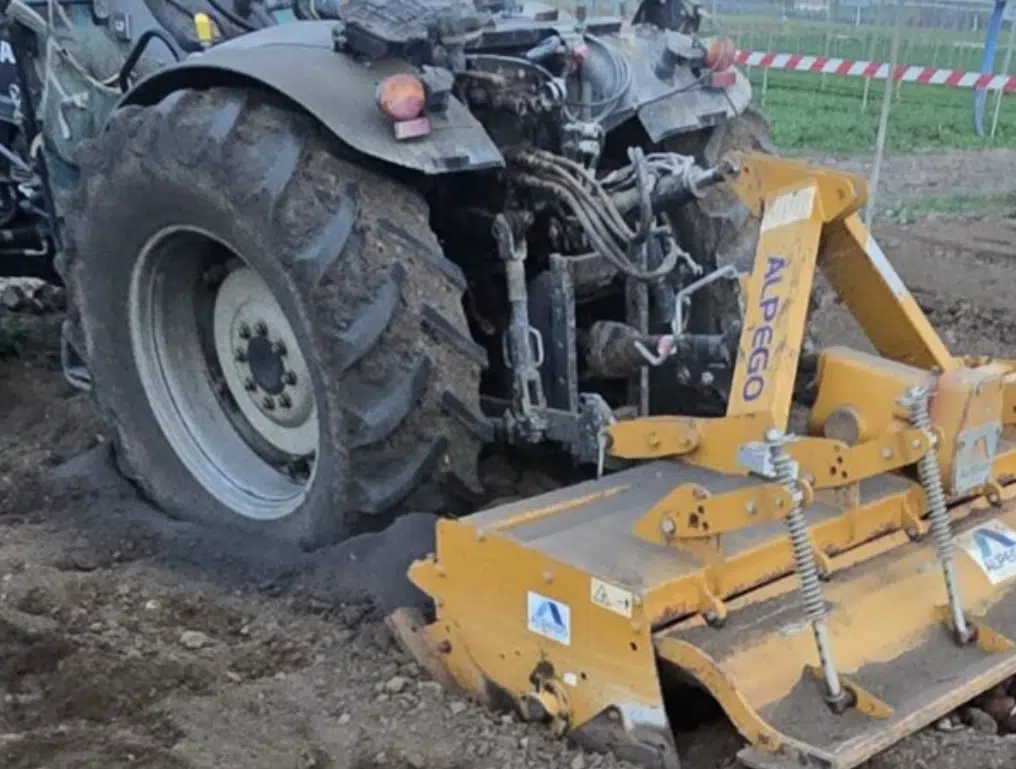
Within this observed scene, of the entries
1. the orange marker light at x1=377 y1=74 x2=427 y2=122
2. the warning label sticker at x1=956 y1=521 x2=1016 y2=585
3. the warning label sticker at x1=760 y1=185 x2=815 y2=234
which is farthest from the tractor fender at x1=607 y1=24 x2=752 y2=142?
the warning label sticker at x1=956 y1=521 x2=1016 y2=585

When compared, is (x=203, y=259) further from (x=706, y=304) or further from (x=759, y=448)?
(x=759, y=448)

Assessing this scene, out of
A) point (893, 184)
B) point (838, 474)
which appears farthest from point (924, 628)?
point (893, 184)

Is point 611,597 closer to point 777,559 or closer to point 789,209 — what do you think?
point 777,559

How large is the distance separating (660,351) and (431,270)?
63cm

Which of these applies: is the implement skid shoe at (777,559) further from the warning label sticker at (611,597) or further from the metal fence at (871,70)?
the metal fence at (871,70)

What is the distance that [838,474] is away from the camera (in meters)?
3.19

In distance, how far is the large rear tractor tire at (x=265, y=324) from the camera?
3.77 metres

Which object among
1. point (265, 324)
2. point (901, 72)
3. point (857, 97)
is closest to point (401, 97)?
point (265, 324)

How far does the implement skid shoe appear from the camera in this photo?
3.10m

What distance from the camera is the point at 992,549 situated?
12.0 ft

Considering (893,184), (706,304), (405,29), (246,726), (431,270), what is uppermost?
(405,29)

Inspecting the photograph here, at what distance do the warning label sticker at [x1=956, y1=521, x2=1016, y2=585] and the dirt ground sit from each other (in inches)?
21.0

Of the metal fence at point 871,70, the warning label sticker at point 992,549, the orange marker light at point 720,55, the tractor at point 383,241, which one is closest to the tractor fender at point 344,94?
the tractor at point 383,241

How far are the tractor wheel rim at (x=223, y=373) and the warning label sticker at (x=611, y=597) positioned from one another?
4.04ft
